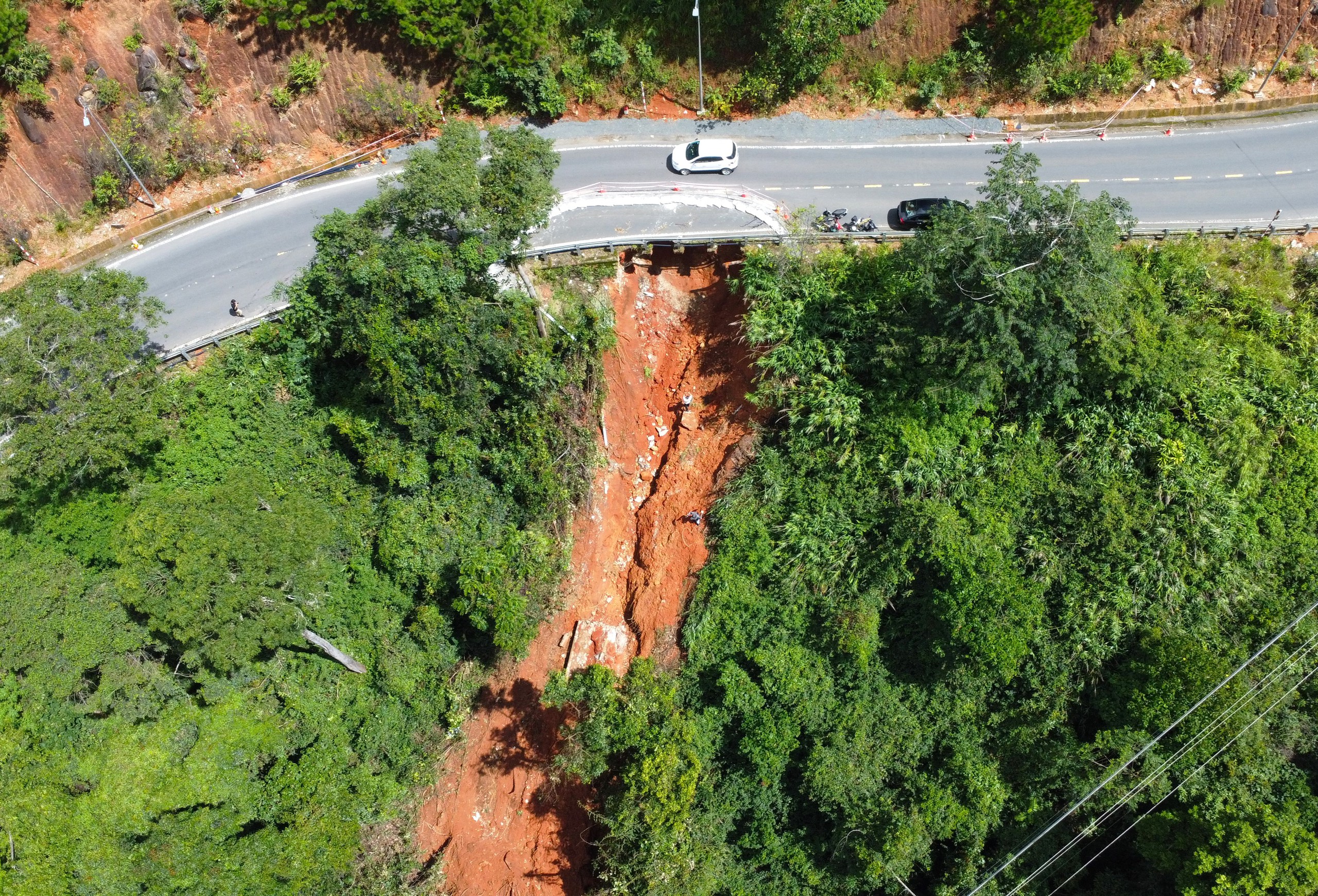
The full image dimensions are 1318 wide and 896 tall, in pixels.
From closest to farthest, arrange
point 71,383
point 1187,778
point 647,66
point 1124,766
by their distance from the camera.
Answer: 1. point 1187,778
2. point 1124,766
3. point 71,383
4. point 647,66

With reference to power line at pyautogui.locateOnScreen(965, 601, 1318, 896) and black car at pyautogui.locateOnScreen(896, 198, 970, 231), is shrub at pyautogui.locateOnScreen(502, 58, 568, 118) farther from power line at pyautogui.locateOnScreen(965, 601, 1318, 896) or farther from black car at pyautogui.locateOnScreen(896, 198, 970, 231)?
power line at pyautogui.locateOnScreen(965, 601, 1318, 896)

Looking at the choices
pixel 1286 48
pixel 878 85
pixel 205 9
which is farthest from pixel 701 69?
pixel 1286 48

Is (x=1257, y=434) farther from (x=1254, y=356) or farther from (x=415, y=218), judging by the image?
(x=415, y=218)

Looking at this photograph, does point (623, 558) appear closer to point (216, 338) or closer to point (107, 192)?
point (216, 338)

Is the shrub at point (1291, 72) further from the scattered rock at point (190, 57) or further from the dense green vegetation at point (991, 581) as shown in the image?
the scattered rock at point (190, 57)

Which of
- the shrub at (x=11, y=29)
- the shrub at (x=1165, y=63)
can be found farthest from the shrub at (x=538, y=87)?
the shrub at (x=1165, y=63)

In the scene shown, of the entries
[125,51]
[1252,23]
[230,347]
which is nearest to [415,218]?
[230,347]

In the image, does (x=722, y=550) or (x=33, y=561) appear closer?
(x=33, y=561)
